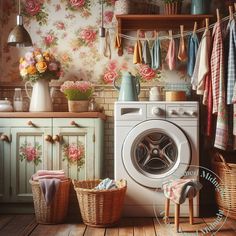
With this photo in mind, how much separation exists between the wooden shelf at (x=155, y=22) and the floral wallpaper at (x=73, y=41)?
0.44 feet

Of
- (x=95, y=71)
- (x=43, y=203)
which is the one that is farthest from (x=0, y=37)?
(x=43, y=203)

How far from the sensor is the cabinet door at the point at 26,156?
10.8 ft

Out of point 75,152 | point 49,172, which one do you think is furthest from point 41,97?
point 49,172

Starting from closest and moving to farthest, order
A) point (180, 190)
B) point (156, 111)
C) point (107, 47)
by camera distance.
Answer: point (180, 190)
point (156, 111)
point (107, 47)

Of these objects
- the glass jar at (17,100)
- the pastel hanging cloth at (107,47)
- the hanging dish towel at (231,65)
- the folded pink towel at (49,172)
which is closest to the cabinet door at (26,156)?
the folded pink towel at (49,172)

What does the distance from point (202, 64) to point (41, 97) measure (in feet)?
4.48

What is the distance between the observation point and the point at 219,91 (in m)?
3.27

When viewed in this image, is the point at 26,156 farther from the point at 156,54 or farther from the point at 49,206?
the point at 156,54

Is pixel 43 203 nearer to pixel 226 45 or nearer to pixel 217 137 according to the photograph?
pixel 217 137

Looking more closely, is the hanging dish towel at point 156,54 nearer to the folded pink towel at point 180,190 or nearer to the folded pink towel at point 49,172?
the folded pink towel at point 180,190

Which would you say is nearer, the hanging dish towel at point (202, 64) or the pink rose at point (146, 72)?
the hanging dish towel at point (202, 64)

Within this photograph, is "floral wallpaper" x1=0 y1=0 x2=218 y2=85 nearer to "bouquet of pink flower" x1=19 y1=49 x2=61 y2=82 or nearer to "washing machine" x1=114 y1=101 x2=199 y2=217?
"bouquet of pink flower" x1=19 y1=49 x2=61 y2=82

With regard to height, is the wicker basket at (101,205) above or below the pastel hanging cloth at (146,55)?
below

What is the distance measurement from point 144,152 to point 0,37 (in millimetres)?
1729
